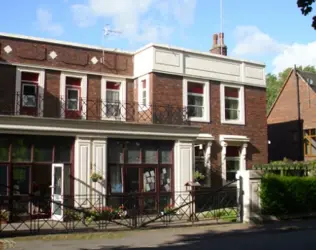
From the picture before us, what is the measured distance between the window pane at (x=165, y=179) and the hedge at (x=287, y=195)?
4578 millimetres

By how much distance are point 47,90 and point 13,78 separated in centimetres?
159

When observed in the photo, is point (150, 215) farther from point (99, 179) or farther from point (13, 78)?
point (13, 78)

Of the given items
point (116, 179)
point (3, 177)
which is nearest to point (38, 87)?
point (3, 177)

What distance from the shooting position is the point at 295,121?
35.3 metres

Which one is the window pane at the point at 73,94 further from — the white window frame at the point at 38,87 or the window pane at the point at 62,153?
the window pane at the point at 62,153

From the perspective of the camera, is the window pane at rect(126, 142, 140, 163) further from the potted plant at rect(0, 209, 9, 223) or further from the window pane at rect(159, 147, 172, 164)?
the potted plant at rect(0, 209, 9, 223)

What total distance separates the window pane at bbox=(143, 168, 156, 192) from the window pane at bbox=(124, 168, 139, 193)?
1.19ft

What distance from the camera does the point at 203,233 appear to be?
14758mm

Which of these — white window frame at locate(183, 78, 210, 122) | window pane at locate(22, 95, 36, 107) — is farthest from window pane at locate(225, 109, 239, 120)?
window pane at locate(22, 95, 36, 107)

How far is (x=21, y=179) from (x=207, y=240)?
827cm

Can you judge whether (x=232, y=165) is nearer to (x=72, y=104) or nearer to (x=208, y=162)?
(x=208, y=162)

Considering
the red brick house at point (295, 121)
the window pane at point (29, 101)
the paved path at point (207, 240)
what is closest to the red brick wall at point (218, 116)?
the window pane at point (29, 101)

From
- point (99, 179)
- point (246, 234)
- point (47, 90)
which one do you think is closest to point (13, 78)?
point (47, 90)

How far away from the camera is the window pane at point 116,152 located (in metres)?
19.5
